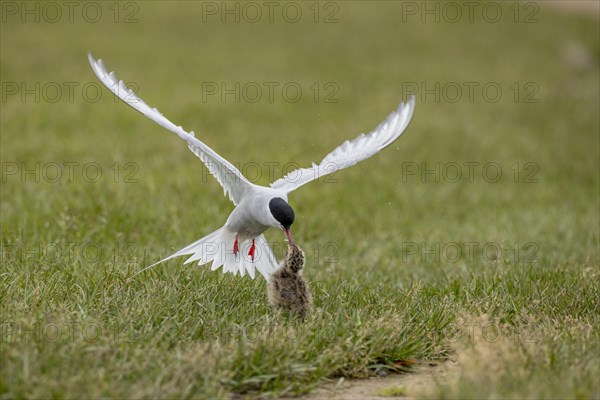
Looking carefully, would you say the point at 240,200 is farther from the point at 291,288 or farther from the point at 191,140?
the point at 291,288

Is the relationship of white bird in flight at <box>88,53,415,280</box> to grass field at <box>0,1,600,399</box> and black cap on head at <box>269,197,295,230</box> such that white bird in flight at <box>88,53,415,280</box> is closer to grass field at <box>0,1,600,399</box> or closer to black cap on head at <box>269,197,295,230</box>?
black cap on head at <box>269,197,295,230</box>

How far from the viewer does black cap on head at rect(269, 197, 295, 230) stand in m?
4.74

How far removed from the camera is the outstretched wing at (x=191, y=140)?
5086 millimetres

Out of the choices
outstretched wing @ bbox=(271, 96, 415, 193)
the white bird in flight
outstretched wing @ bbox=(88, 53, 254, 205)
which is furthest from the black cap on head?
outstretched wing @ bbox=(271, 96, 415, 193)

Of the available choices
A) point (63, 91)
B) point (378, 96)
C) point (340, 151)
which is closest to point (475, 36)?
point (378, 96)

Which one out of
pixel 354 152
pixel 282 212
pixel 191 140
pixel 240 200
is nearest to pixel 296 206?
pixel 354 152

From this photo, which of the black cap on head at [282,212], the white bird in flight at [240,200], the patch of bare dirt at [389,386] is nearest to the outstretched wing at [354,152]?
the white bird in flight at [240,200]

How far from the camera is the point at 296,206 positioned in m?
8.52

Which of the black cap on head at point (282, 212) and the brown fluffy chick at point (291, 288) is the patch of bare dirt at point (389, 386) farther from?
the black cap on head at point (282, 212)

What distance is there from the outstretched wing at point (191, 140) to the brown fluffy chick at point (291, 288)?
29.0 inches

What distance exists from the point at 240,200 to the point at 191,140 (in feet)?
2.17

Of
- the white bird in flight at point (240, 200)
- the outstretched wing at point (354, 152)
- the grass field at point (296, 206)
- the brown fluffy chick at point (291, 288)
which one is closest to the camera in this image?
the grass field at point (296, 206)

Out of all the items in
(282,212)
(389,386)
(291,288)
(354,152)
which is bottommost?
(389,386)

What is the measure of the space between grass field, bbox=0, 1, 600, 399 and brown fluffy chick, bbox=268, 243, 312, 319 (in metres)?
0.13
